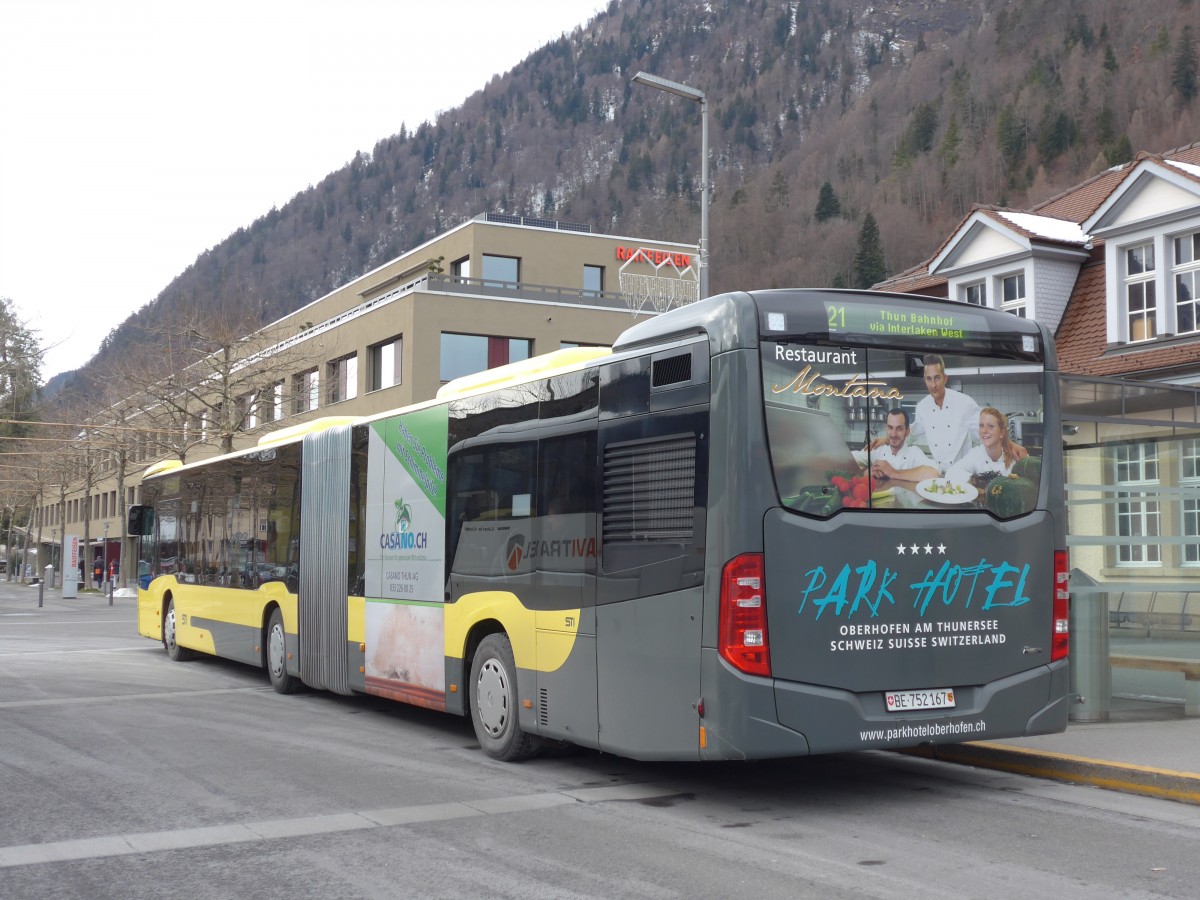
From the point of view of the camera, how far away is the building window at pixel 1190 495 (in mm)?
12031

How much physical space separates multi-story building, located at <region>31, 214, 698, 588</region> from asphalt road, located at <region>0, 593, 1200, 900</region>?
3243 cm

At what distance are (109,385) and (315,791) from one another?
4483cm

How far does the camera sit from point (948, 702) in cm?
791

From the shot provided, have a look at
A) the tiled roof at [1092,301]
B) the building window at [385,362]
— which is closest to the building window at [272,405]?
the building window at [385,362]

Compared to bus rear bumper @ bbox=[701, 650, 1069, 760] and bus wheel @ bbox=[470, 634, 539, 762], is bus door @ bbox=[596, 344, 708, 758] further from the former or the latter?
bus wheel @ bbox=[470, 634, 539, 762]

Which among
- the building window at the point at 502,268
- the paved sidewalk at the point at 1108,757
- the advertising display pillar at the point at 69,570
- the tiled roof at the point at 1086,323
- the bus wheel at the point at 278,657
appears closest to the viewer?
the paved sidewalk at the point at 1108,757

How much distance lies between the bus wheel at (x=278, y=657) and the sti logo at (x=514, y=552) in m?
5.71

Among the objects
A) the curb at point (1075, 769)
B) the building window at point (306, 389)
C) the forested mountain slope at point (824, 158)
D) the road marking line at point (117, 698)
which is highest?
the forested mountain slope at point (824, 158)

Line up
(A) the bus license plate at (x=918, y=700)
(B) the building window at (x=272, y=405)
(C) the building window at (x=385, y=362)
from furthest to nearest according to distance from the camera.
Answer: (C) the building window at (x=385, y=362) → (B) the building window at (x=272, y=405) → (A) the bus license plate at (x=918, y=700)

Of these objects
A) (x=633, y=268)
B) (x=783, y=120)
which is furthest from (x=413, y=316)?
(x=783, y=120)

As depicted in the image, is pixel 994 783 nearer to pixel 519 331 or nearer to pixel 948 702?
pixel 948 702

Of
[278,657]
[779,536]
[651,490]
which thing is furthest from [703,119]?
→ [779,536]

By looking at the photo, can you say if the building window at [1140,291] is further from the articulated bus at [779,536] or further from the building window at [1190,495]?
the articulated bus at [779,536]

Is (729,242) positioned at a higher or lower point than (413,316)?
higher
